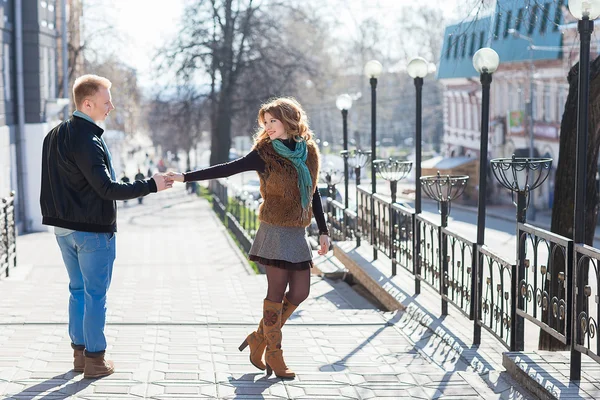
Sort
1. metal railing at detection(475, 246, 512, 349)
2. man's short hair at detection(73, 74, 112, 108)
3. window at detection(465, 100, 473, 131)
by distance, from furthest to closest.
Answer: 1. window at detection(465, 100, 473, 131)
2. metal railing at detection(475, 246, 512, 349)
3. man's short hair at detection(73, 74, 112, 108)

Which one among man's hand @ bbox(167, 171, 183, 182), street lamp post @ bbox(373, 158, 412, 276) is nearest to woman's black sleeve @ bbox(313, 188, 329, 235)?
man's hand @ bbox(167, 171, 183, 182)

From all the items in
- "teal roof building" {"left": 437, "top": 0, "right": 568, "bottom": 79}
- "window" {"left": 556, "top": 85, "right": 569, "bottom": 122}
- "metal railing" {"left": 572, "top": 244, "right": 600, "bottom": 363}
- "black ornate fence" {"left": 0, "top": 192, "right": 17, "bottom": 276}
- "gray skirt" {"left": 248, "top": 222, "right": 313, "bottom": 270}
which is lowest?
"black ornate fence" {"left": 0, "top": 192, "right": 17, "bottom": 276}

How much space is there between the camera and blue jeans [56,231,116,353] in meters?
5.59

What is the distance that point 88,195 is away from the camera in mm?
5547

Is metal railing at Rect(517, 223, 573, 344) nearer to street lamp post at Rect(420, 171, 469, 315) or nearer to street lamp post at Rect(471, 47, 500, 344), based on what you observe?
street lamp post at Rect(471, 47, 500, 344)

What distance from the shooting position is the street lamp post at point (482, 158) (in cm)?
724

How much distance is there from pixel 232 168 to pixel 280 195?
302 millimetres

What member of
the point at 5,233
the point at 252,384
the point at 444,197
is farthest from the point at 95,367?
the point at 5,233

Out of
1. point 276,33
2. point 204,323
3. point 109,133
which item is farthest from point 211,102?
A: point 204,323

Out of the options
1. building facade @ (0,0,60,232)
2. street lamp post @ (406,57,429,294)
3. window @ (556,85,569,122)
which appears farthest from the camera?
window @ (556,85,569,122)

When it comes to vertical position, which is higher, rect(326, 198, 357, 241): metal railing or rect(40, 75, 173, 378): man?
rect(40, 75, 173, 378): man

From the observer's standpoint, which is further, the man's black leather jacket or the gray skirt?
the gray skirt

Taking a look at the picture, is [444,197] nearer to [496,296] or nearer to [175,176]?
[496,296]

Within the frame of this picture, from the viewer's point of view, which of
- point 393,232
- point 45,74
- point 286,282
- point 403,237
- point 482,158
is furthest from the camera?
point 45,74
